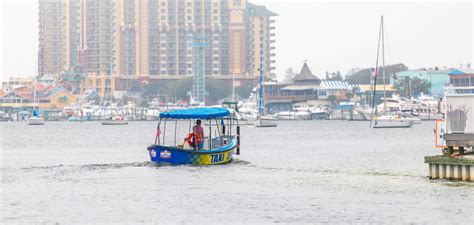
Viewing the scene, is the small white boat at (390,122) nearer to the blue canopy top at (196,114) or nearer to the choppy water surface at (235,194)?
the choppy water surface at (235,194)

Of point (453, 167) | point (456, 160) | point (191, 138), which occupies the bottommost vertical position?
point (453, 167)

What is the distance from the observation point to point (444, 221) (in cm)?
3362

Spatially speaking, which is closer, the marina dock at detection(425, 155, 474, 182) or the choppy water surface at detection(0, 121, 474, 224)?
the choppy water surface at detection(0, 121, 474, 224)

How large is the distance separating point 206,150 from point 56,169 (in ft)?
30.3

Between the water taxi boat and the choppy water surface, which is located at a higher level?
the water taxi boat

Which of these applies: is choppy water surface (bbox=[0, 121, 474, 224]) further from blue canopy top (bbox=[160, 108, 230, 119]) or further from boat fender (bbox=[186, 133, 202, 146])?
blue canopy top (bbox=[160, 108, 230, 119])

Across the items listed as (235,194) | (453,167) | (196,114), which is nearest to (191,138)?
(196,114)

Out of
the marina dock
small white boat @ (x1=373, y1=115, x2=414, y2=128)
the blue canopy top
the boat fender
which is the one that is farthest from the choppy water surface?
small white boat @ (x1=373, y1=115, x2=414, y2=128)

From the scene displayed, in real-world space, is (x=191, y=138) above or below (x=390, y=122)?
above

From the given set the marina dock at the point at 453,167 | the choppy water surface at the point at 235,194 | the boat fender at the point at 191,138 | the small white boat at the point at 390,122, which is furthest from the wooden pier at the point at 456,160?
the small white boat at the point at 390,122

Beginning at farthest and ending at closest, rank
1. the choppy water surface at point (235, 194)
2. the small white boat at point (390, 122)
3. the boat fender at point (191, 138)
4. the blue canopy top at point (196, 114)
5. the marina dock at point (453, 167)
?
the small white boat at point (390, 122) < the blue canopy top at point (196, 114) < the boat fender at point (191, 138) < the marina dock at point (453, 167) < the choppy water surface at point (235, 194)

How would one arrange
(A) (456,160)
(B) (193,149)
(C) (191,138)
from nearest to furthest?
(A) (456,160)
(C) (191,138)
(B) (193,149)

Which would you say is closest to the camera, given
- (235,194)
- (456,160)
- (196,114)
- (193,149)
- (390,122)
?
(456,160)

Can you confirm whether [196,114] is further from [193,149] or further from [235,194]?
[235,194]
